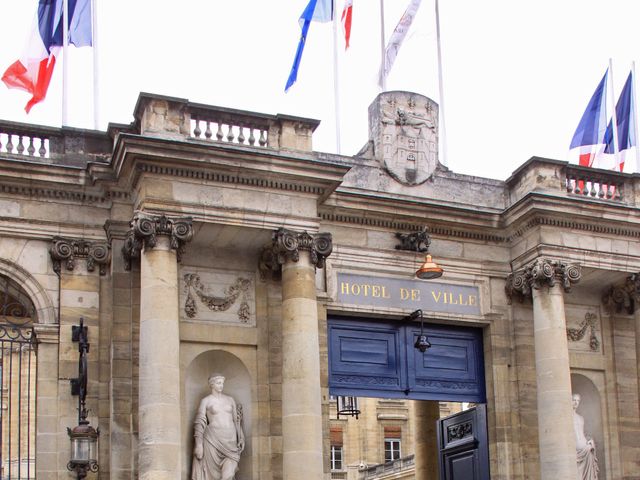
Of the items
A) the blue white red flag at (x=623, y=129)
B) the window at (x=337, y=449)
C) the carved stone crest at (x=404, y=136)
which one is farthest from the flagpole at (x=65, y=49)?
the window at (x=337, y=449)

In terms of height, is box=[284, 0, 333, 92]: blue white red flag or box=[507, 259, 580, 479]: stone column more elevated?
box=[284, 0, 333, 92]: blue white red flag

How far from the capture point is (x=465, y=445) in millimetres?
21016

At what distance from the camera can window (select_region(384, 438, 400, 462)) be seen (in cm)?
4306

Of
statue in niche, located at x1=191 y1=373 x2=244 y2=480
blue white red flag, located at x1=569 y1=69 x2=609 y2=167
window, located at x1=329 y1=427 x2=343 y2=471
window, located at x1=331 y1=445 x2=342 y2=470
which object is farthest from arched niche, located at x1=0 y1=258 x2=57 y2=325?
window, located at x1=331 y1=445 x2=342 y2=470

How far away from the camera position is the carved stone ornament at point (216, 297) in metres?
18.2

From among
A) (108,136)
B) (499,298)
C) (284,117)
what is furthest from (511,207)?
(108,136)

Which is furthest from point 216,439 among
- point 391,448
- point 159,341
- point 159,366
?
point 391,448

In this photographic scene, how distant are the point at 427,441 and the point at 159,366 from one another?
903 cm

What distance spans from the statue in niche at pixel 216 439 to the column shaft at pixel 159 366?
1061 millimetres

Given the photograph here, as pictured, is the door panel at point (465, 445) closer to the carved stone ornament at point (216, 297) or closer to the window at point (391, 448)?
the carved stone ornament at point (216, 297)

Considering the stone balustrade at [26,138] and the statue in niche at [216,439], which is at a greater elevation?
the stone balustrade at [26,138]

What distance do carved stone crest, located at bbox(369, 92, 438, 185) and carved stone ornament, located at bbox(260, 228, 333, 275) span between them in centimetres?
265

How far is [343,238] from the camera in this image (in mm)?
19641

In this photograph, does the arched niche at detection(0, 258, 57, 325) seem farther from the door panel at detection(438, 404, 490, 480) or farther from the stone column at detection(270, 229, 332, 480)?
the door panel at detection(438, 404, 490, 480)
